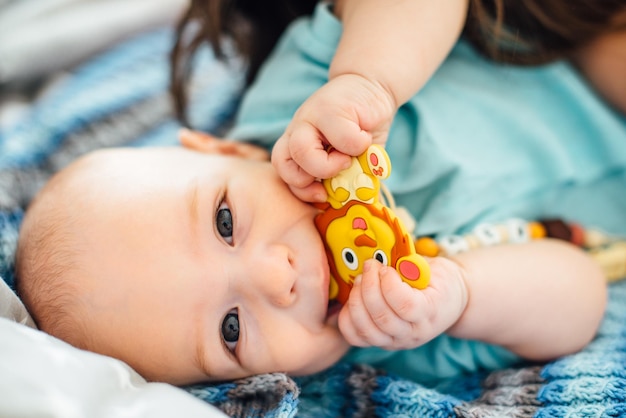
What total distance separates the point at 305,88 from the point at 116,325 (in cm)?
53

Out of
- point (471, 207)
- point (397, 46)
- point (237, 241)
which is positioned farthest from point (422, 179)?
point (237, 241)

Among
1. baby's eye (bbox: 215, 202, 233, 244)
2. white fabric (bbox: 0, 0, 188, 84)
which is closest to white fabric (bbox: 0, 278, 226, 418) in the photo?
baby's eye (bbox: 215, 202, 233, 244)

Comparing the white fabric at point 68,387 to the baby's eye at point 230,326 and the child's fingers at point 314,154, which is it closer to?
the baby's eye at point 230,326

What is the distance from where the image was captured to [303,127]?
85 centimetres

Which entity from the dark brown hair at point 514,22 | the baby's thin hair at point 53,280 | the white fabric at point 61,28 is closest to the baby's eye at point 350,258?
the baby's thin hair at point 53,280

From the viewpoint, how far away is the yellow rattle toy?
81 centimetres

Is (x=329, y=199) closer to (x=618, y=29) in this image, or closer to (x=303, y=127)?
(x=303, y=127)

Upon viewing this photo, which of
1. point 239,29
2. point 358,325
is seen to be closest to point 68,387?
point 358,325

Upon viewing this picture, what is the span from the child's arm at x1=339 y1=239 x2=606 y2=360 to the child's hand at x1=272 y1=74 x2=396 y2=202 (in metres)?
0.15

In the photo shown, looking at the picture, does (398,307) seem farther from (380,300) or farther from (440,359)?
(440,359)

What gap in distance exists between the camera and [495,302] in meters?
0.95

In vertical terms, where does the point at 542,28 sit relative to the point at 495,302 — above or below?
above

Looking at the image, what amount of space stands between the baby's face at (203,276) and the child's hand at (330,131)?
0.06 m

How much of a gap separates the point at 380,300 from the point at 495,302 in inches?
8.6
